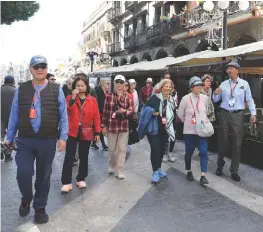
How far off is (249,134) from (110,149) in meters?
2.68

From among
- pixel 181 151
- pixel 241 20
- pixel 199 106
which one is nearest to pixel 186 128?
pixel 199 106

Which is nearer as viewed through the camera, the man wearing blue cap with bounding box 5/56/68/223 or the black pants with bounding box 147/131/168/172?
the man wearing blue cap with bounding box 5/56/68/223

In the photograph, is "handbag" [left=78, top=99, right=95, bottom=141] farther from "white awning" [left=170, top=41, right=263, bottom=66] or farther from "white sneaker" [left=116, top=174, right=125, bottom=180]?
"white awning" [left=170, top=41, right=263, bottom=66]

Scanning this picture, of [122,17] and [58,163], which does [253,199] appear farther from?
[122,17]

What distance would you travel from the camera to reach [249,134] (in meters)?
6.80

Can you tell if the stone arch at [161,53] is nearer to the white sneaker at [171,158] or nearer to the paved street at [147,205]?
the white sneaker at [171,158]

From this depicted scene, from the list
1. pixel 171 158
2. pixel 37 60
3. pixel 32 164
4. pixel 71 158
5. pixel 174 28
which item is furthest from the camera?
pixel 174 28

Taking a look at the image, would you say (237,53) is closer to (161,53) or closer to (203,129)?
(203,129)

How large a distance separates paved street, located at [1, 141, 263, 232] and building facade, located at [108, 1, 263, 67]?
32.9 ft

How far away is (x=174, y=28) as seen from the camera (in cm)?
2378

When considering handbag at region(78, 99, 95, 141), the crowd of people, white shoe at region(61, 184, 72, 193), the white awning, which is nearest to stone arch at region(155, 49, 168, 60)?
the white awning

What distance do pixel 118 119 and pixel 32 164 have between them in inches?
83.2

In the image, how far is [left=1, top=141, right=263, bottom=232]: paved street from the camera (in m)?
3.84

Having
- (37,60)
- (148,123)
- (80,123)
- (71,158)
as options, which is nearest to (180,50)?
(148,123)
